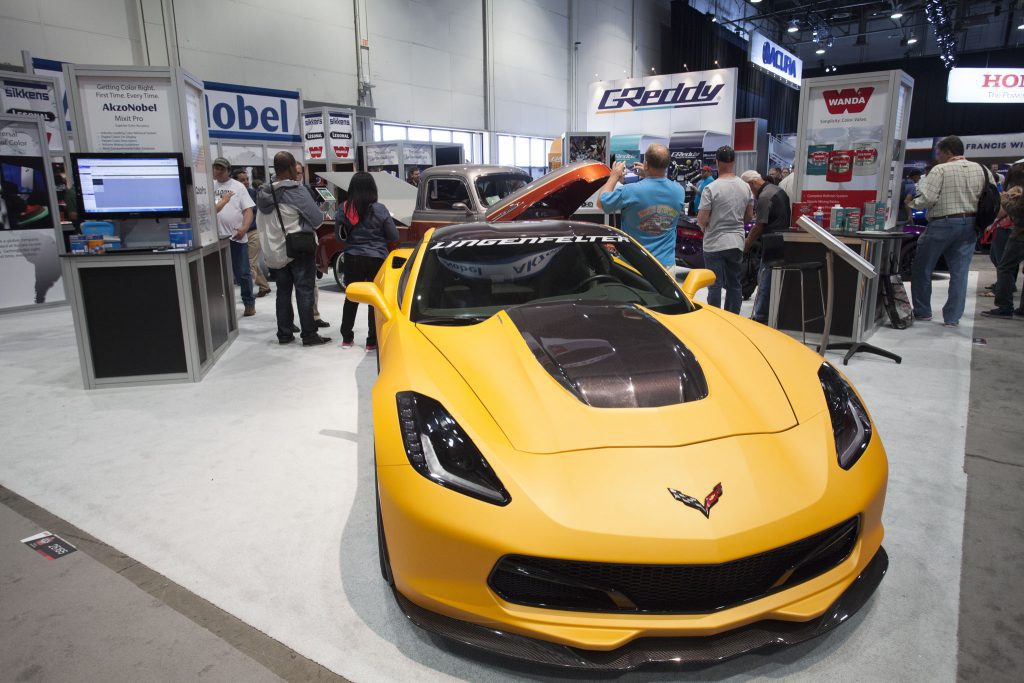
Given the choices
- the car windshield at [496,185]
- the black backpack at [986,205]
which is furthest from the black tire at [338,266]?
the black backpack at [986,205]

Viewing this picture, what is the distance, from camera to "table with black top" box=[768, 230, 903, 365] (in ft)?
18.3

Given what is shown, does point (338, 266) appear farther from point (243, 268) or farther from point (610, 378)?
point (610, 378)

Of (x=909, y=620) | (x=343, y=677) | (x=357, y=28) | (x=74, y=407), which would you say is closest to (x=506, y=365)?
(x=343, y=677)

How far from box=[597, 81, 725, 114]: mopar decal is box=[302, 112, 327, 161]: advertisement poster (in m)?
8.90

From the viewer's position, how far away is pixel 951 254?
6418mm

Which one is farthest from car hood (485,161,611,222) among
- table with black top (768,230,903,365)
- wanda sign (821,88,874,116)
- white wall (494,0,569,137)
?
white wall (494,0,569,137)

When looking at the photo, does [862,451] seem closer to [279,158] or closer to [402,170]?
[279,158]

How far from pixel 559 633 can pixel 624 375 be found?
83cm

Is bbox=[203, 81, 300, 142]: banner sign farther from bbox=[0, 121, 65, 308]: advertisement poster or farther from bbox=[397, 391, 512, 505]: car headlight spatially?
bbox=[397, 391, 512, 505]: car headlight

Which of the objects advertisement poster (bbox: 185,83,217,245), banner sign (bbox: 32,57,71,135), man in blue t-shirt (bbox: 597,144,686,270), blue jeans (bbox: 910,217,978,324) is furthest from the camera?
banner sign (bbox: 32,57,71,135)

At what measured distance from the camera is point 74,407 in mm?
4398

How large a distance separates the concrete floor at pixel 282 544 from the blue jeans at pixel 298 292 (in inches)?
46.8

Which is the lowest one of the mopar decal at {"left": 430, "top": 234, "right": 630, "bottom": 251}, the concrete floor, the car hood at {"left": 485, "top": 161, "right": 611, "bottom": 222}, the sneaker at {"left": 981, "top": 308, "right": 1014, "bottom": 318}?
the concrete floor

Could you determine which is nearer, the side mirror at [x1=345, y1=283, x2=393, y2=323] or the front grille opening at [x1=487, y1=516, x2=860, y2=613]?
the front grille opening at [x1=487, y1=516, x2=860, y2=613]
